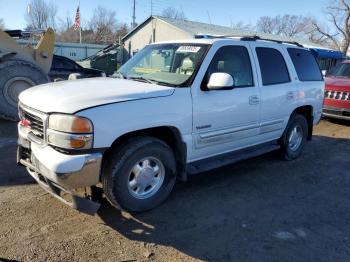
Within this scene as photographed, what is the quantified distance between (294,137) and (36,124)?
444cm

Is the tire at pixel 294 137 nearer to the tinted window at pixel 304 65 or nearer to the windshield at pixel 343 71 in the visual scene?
the tinted window at pixel 304 65

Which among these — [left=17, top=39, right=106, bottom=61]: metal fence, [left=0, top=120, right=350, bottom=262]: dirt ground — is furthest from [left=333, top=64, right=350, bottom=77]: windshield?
[left=17, top=39, right=106, bottom=61]: metal fence

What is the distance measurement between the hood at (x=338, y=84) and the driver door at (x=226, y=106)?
521 centimetres

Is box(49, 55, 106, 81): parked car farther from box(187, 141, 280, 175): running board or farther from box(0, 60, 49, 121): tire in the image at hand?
box(187, 141, 280, 175): running board

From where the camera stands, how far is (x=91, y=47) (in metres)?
34.9

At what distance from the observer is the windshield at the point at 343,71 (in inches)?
419

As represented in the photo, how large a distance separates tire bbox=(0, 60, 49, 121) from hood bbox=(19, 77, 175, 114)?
4686 millimetres

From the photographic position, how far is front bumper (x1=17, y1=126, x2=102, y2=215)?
11.1 feet

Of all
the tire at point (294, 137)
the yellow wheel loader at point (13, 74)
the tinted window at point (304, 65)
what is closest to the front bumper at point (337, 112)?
the tinted window at point (304, 65)

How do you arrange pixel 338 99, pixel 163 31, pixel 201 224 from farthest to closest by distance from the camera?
pixel 163 31 → pixel 338 99 → pixel 201 224

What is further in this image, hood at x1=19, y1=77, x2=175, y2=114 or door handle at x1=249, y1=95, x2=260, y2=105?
door handle at x1=249, y1=95, x2=260, y2=105

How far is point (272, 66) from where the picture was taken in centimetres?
559

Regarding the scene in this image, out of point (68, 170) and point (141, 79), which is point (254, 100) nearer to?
point (141, 79)

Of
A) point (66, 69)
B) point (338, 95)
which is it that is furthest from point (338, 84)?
point (66, 69)
